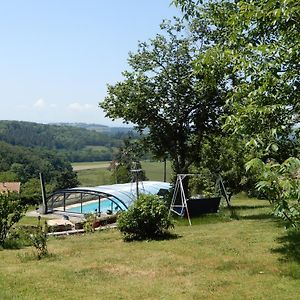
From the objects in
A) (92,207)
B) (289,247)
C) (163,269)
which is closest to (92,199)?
(92,207)

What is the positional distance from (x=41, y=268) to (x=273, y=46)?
6.71m

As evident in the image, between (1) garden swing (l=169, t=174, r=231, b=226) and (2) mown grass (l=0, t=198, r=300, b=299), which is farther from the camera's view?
(1) garden swing (l=169, t=174, r=231, b=226)

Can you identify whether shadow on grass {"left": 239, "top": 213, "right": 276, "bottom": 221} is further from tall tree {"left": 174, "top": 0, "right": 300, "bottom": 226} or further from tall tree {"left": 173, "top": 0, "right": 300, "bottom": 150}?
tall tree {"left": 173, "top": 0, "right": 300, "bottom": 150}

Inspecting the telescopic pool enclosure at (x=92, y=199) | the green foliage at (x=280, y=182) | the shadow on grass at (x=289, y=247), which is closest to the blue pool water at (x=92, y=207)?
the telescopic pool enclosure at (x=92, y=199)

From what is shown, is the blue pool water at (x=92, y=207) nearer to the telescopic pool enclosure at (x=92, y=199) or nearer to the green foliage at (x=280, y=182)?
the telescopic pool enclosure at (x=92, y=199)

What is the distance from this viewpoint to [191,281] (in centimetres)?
812

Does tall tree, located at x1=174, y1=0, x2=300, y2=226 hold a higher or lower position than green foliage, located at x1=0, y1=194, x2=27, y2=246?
higher

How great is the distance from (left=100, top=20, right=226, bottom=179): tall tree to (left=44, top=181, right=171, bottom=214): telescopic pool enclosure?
519 cm

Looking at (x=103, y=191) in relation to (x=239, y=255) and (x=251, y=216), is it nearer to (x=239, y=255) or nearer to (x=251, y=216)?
(x=251, y=216)

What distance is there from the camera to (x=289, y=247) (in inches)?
424

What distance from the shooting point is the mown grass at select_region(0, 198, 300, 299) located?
7441mm

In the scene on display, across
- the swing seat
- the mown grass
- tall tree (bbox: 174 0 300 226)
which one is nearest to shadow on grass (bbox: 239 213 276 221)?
the swing seat

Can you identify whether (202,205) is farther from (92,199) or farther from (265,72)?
(265,72)

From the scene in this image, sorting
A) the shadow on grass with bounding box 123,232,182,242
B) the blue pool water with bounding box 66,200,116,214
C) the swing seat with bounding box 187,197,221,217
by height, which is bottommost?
the blue pool water with bounding box 66,200,116,214
